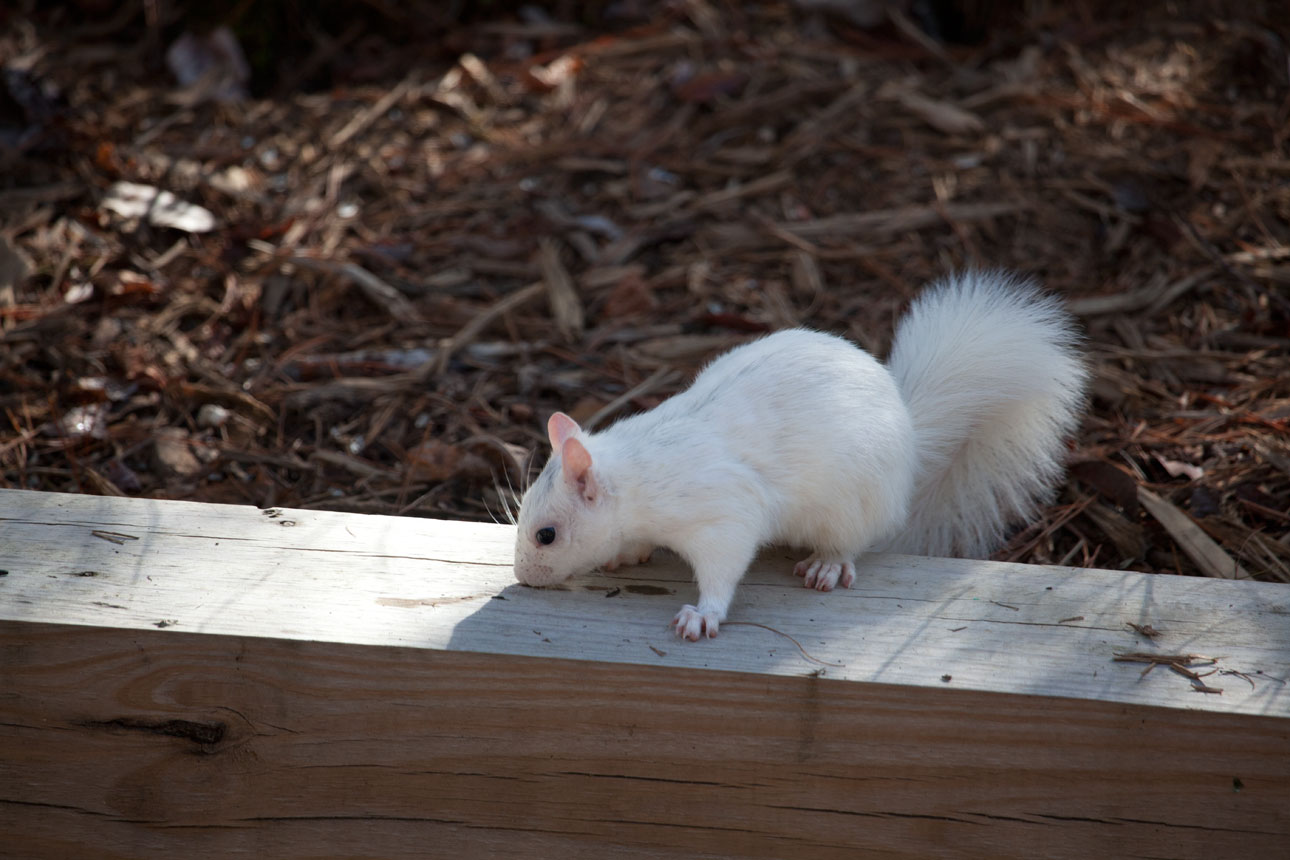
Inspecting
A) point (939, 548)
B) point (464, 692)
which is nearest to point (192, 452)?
point (464, 692)

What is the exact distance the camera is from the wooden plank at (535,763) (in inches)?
60.9

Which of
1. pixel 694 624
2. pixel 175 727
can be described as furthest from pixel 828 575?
pixel 175 727

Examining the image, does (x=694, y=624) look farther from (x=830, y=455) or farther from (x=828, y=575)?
(x=830, y=455)

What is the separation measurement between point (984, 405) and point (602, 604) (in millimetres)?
982

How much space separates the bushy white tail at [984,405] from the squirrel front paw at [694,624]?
77 cm

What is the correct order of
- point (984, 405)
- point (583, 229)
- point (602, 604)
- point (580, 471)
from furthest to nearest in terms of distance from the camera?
1. point (583, 229)
2. point (984, 405)
3. point (580, 471)
4. point (602, 604)

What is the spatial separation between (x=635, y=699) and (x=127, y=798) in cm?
80

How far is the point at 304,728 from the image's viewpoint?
1.61 m

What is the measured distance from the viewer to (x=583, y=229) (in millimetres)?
3701

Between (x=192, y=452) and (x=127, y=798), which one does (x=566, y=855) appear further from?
(x=192, y=452)

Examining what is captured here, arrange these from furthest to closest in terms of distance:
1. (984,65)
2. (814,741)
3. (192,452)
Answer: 1. (984,65)
2. (192,452)
3. (814,741)

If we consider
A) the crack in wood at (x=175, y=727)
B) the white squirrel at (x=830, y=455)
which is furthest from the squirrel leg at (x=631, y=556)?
the crack in wood at (x=175, y=727)

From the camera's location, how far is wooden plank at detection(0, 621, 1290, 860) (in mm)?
1547

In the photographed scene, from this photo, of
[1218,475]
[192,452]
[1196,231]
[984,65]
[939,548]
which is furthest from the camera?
[984,65]
